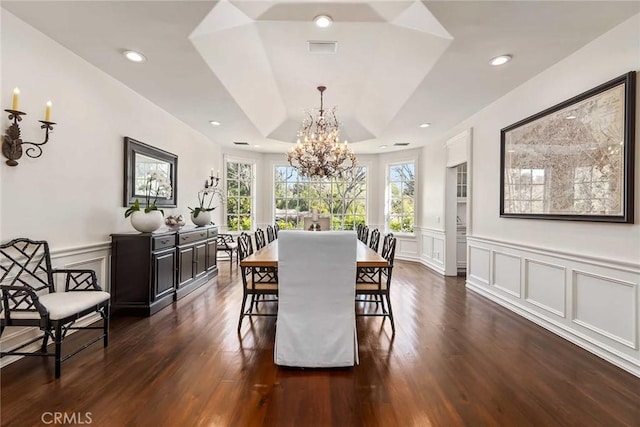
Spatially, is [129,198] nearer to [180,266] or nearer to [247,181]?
[180,266]

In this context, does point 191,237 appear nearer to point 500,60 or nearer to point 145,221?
point 145,221

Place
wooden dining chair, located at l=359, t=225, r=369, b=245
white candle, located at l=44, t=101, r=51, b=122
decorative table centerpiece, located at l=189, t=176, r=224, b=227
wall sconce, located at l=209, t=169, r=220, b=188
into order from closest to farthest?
white candle, located at l=44, t=101, r=51, b=122 → wooden dining chair, located at l=359, t=225, r=369, b=245 → decorative table centerpiece, located at l=189, t=176, r=224, b=227 → wall sconce, located at l=209, t=169, r=220, b=188

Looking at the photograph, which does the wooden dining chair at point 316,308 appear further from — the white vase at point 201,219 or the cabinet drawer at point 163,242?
the white vase at point 201,219

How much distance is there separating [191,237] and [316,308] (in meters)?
2.77

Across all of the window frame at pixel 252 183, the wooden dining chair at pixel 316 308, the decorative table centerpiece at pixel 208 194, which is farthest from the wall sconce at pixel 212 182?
the wooden dining chair at pixel 316 308

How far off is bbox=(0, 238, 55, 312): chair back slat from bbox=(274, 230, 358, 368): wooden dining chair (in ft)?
5.49

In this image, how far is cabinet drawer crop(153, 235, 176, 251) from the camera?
134 inches

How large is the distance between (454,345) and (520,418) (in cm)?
94

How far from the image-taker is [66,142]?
9.14 ft

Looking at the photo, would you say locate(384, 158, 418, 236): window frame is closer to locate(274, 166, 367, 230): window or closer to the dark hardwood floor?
locate(274, 166, 367, 230): window

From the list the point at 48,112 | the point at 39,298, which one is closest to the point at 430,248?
the point at 39,298

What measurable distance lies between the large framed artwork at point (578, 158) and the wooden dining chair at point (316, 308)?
214 cm

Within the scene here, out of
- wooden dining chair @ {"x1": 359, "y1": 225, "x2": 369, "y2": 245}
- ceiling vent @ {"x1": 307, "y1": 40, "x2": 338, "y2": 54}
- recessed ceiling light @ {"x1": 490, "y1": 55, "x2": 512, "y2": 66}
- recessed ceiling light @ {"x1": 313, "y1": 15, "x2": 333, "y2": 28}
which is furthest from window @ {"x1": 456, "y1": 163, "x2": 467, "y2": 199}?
recessed ceiling light @ {"x1": 313, "y1": 15, "x2": 333, "y2": 28}

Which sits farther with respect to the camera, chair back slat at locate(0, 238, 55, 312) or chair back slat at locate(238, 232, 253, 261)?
chair back slat at locate(238, 232, 253, 261)
